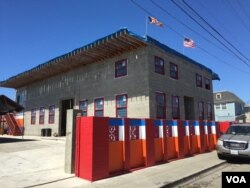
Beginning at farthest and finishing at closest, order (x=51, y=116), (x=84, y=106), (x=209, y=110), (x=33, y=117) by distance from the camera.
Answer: (x=33, y=117) < (x=209, y=110) < (x=51, y=116) < (x=84, y=106)

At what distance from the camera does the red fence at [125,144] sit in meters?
8.94

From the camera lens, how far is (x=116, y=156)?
9.91 meters

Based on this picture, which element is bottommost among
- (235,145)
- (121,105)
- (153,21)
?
(235,145)

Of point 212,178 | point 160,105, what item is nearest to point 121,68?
point 160,105

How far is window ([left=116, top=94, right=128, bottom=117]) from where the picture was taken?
1945cm

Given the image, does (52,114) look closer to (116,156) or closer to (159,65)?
(159,65)

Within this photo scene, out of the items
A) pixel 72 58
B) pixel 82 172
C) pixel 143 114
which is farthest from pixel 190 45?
pixel 82 172

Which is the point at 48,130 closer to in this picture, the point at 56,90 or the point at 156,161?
the point at 56,90

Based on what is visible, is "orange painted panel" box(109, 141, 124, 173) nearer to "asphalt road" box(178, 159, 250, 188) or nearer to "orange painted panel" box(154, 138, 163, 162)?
"asphalt road" box(178, 159, 250, 188)

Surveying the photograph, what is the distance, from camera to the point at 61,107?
85.8 ft

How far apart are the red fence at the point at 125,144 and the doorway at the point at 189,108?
8.71 meters

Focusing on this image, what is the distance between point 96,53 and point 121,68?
222 centimetres

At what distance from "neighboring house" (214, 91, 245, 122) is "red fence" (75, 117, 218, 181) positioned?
44.2 m

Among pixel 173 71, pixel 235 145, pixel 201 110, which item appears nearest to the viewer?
pixel 235 145
